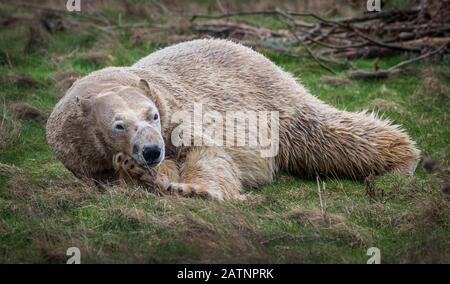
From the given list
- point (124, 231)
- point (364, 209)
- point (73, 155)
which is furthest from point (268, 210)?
point (73, 155)

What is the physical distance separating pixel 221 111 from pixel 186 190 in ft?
3.79

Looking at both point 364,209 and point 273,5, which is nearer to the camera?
point 364,209

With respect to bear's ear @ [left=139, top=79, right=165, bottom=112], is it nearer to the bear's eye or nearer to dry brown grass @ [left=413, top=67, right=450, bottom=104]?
the bear's eye

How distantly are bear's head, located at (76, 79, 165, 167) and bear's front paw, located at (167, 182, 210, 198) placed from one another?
1.15ft

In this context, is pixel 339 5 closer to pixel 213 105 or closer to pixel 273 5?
pixel 273 5

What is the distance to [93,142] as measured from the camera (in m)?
6.53

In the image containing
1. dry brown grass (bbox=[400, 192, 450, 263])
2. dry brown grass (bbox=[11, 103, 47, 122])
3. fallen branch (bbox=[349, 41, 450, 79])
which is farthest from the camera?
fallen branch (bbox=[349, 41, 450, 79])

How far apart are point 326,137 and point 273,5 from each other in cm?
746

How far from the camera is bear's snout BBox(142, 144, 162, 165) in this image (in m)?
6.03

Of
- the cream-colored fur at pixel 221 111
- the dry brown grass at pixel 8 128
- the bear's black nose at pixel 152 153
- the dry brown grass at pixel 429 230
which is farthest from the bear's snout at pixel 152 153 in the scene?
the dry brown grass at pixel 8 128

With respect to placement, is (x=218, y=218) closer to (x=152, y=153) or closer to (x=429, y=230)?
(x=152, y=153)

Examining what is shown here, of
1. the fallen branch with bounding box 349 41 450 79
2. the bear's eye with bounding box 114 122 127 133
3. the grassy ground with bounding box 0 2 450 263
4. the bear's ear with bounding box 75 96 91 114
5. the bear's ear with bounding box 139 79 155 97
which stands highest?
the bear's ear with bounding box 139 79 155 97

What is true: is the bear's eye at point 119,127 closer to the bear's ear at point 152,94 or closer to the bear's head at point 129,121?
the bear's head at point 129,121

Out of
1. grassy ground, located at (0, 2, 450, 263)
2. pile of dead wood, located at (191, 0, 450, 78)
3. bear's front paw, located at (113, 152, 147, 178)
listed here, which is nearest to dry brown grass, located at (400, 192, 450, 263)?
grassy ground, located at (0, 2, 450, 263)
